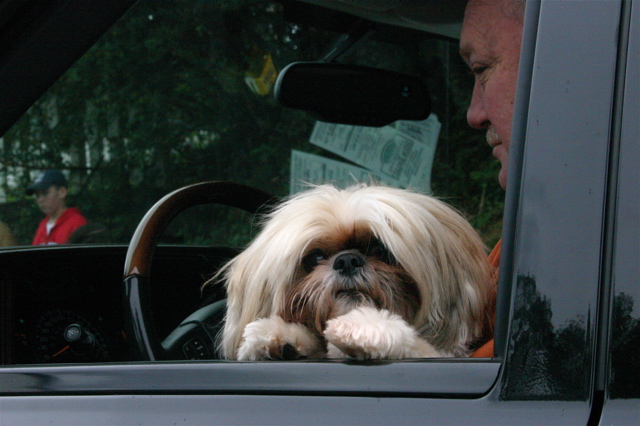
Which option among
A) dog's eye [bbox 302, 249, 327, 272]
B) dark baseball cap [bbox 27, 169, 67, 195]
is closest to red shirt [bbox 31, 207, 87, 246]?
dark baseball cap [bbox 27, 169, 67, 195]

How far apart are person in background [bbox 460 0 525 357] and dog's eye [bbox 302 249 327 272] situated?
42 centimetres

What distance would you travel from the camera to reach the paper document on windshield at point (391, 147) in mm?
3617

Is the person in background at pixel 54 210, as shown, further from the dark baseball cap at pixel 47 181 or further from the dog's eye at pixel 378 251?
the dog's eye at pixel 378 251

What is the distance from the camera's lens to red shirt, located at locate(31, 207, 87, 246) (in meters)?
4.88

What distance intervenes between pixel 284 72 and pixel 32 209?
347 centimetres

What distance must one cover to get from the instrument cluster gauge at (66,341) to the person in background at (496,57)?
3.86 feet

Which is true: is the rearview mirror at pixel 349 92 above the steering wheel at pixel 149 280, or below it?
above

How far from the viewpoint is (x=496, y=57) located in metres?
1.91

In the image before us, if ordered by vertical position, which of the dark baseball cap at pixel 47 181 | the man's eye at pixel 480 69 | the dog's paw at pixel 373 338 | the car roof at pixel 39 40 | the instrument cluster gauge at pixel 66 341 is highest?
the man's eye at pixel 480 69

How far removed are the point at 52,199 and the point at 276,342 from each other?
168 inches

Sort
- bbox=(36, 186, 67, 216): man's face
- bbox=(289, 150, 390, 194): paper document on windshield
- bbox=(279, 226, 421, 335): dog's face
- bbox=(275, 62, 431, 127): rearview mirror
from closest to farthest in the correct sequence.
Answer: bbox=(279, 226, 421, 335): dog's face, bbox=(275, 62, 431, 127): rearview mirror, bbox=(289, 150, 390, 194): paper document on windshield, bbox=(36, 186, 67, 216): man's face

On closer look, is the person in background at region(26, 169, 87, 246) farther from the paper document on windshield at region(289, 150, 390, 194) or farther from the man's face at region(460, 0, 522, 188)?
the man's face at region(460, 0, 522, 188)

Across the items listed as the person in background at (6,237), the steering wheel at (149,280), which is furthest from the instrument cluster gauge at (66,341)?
the person in background at (6,237)

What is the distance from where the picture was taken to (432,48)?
302 centimetres
